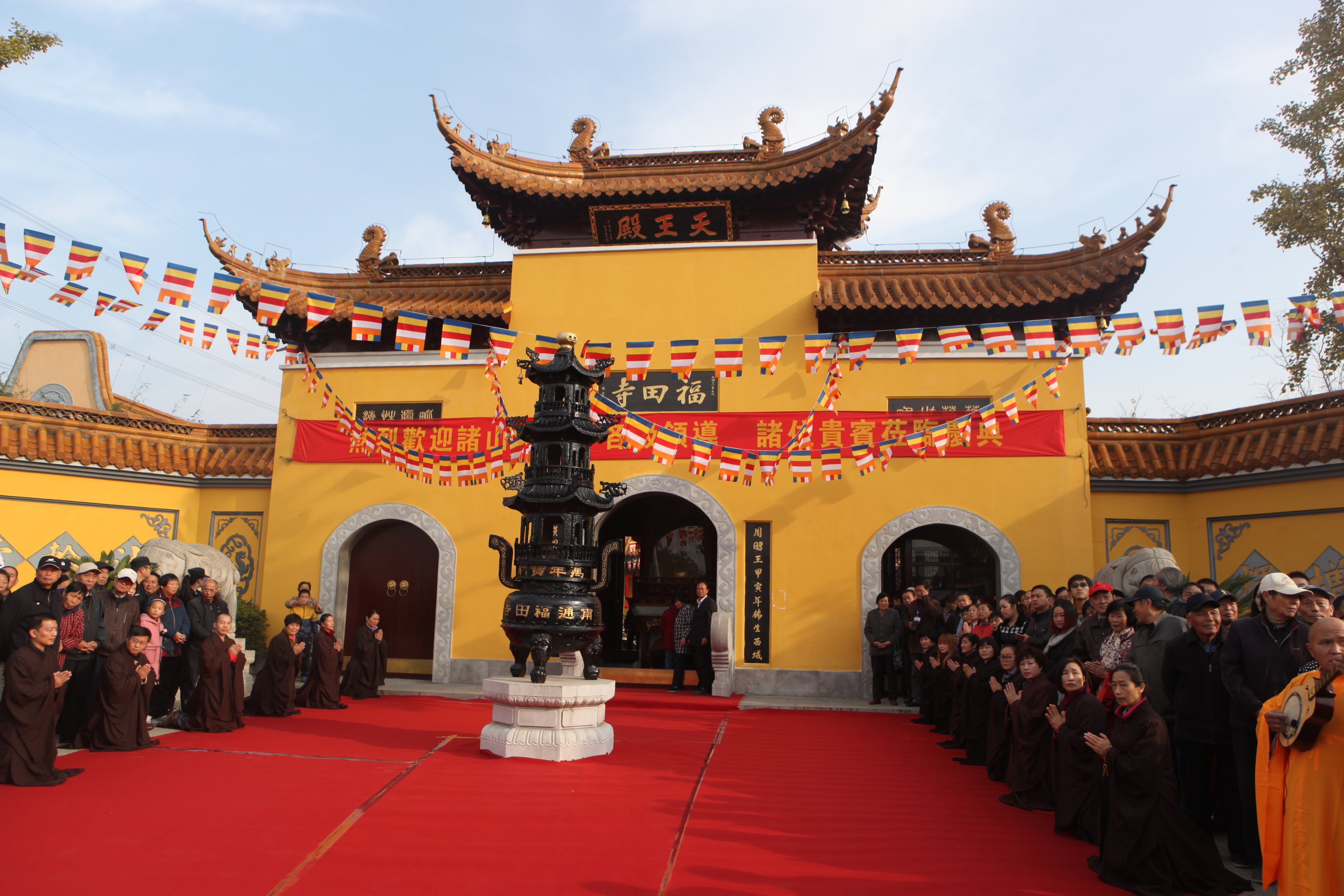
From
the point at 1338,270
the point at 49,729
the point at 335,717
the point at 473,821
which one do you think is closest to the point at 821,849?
the point at 473,821

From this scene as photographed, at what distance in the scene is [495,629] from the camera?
10812 mm

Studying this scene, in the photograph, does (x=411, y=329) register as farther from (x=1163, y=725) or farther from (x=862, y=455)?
(x=1163, y=725)

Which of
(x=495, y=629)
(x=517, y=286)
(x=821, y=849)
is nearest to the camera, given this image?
(x=821, y=849)

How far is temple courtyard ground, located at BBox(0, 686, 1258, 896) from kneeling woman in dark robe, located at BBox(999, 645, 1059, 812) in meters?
0.22

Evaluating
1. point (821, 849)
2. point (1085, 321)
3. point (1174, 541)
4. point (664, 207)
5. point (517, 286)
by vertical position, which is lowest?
point (821, 849)

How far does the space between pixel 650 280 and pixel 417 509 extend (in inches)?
173

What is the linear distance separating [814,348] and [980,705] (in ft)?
15.6

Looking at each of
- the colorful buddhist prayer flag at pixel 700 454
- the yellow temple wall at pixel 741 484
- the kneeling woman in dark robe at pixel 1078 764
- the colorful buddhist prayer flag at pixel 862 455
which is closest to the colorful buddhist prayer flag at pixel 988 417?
the yellow temple wall at pixel 741 484

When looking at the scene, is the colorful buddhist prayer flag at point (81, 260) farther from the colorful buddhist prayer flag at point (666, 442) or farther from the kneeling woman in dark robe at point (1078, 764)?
the kneeling woman in dark robe at point (1078, 764)

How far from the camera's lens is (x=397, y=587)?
1160cm

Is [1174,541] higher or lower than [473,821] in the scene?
higher

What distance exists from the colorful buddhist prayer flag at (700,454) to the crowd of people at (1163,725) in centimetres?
365

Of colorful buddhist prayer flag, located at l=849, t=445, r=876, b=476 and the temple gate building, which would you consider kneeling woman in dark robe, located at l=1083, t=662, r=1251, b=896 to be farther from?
the temple gate building

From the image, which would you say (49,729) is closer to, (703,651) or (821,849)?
(821,849)
